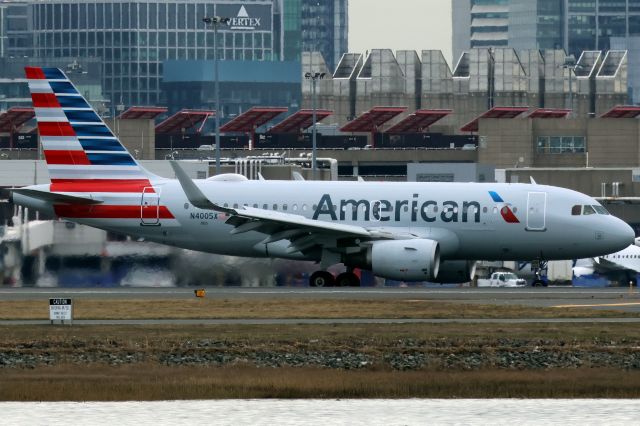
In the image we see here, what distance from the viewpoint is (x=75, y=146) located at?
6156 cm

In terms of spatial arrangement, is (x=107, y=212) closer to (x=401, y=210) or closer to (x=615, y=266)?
(x=401, y=210)

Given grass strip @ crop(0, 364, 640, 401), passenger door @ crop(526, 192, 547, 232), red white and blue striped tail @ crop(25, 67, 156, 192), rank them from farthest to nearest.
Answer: red white and blue striped tail @ crop(25, 67, 156, 192)
passenger door @ crop(526, 192, 547, 232)
grass strip @ crop(0, 364, 640, 401)

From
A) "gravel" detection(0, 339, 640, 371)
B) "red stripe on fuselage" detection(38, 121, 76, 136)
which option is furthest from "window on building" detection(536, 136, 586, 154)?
"gravel" detection(0, 339, 640, 371)

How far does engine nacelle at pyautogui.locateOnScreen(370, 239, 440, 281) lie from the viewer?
57.8 m

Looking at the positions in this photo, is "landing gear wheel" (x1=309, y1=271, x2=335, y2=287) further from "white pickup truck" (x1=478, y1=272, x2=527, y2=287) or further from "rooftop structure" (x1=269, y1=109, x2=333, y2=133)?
"rooftop structure" (x1=269, y1=109, x2=333, y2=133)

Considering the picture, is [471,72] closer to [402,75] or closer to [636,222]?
[402,75]

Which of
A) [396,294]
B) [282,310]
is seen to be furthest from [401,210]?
[282,310]

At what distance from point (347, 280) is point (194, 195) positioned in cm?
687

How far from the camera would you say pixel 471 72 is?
19600 centimetres

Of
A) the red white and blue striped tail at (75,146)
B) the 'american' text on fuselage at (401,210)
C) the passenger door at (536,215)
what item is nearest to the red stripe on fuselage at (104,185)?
the red white and blue striped tail at (75,146)

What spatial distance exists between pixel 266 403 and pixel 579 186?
266 ft

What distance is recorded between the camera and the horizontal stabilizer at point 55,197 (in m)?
60.1

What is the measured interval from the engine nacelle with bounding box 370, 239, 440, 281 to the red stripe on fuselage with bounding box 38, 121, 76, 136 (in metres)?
12.1

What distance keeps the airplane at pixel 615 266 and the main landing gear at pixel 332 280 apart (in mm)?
21124
